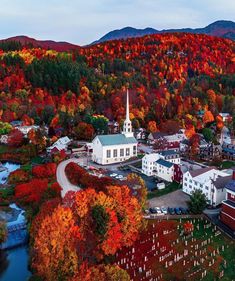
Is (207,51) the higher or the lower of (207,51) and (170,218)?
the higher

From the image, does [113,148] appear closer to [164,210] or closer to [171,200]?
[171,200]

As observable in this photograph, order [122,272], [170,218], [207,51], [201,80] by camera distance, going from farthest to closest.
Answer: [207,51] → [201,80] → [170,218] → [122,272]

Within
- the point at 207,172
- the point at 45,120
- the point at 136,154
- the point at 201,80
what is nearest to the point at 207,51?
the point at 201,80

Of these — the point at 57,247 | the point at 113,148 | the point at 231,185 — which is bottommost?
the point at 113,148

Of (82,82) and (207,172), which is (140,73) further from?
(207,172)

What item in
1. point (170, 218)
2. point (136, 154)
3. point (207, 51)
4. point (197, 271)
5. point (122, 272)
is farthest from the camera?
point (207, 51)

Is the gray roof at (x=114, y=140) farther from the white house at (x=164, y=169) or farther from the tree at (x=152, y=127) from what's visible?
the tree at (x=152, y=127)

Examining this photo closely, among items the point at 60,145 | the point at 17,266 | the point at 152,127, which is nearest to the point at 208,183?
the point at 17,266
